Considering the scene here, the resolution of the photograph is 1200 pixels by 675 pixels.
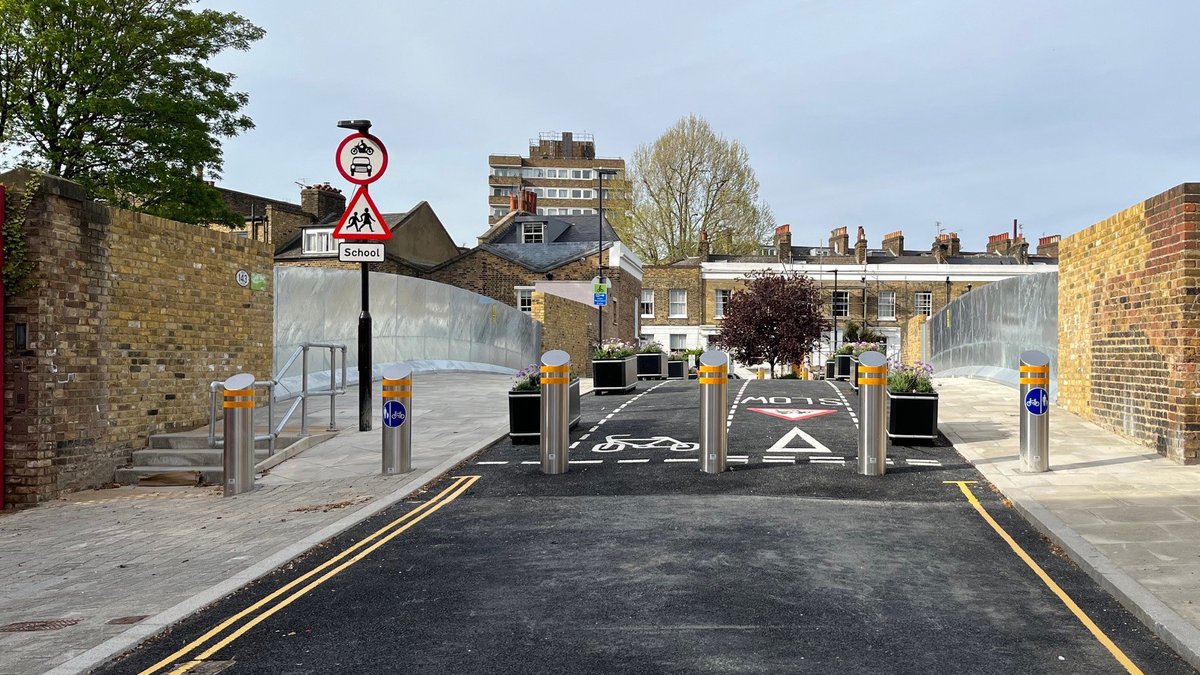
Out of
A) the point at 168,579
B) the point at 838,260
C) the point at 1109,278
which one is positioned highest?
the point at 838,260

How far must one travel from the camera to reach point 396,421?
33.7 ft

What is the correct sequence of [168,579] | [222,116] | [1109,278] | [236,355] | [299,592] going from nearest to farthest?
1. [299,592]
2. [168,579]
3. [1109,278]
4. [236,355]
5. [222,116]

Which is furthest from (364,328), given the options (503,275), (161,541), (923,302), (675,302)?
(923,302)

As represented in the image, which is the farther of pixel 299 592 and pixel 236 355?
pixel 236 355

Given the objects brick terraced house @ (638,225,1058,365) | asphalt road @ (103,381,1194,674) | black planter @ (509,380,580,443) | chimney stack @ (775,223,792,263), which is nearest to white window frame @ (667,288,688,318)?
brick terraced house @ (638,225,1058,365)

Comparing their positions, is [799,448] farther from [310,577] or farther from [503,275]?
[503,275]

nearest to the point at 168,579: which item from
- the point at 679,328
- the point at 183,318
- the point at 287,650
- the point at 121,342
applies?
the point at 287,650

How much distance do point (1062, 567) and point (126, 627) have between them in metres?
5.99

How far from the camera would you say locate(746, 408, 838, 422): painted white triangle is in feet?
48.5

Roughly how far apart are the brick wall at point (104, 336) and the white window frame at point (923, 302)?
51150 millimetres

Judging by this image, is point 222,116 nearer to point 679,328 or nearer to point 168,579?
point 168,579

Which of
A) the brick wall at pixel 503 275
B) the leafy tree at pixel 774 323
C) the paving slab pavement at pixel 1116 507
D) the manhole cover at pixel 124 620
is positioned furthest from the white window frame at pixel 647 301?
the manhole cover at pixel 124 620

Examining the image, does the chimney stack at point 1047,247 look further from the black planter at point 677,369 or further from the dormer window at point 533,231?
the black planter at point 677,369

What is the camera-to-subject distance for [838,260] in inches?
2397
